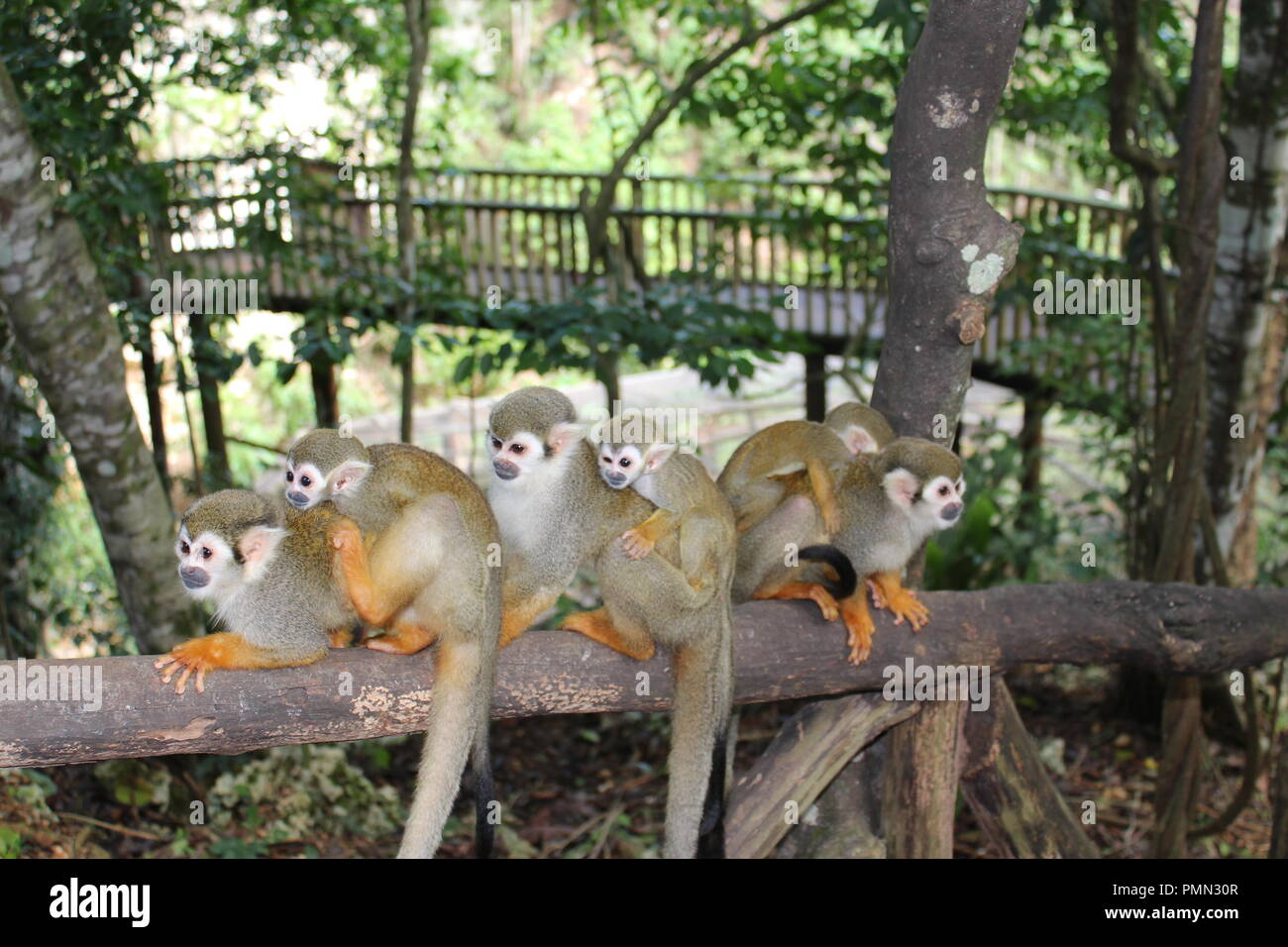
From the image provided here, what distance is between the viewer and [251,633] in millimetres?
2721

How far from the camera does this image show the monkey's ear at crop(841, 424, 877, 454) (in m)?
3.80

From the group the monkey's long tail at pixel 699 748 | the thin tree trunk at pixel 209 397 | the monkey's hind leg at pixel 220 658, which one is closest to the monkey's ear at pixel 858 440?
the monkey's long tail at pixel 699 748

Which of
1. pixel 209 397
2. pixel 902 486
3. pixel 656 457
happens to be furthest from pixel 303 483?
pixel 209 397

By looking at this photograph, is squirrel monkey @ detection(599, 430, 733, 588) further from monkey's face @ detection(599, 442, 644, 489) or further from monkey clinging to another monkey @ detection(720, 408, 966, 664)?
monkey clinging to another monkey @ detection(720, 408, 966, 664)

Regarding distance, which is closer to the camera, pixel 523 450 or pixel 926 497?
pixel 523 450

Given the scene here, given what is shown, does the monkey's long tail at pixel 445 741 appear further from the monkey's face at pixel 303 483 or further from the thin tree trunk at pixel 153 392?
the thin tree trunk at pixel 153 392

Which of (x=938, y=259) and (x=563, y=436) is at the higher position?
(x=938, y=259)

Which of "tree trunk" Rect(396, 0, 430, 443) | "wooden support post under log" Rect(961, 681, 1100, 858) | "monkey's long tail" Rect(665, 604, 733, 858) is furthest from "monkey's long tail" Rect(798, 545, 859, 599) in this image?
"tree trunk" Rect(396, 0, 430, 443)

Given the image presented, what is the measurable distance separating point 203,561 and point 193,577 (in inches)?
1.7

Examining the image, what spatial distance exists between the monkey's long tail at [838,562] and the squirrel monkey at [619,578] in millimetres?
246

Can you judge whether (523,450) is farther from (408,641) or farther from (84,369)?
(84,369)

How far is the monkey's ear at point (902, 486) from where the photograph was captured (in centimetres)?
335

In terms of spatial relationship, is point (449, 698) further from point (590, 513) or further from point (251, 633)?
point (590, 513)

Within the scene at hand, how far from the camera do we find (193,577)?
2646mm
